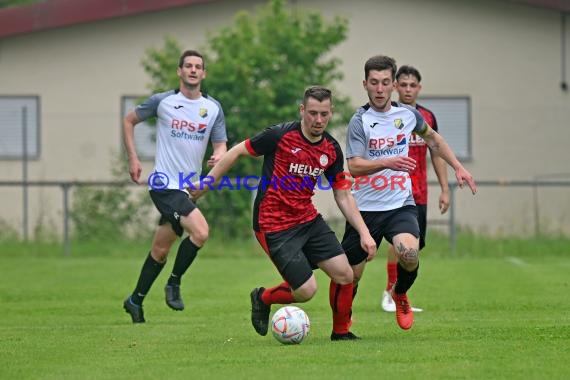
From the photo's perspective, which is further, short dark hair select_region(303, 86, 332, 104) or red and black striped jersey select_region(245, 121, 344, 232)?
red and black striped jersey select_region(245, 121, 344, 232)

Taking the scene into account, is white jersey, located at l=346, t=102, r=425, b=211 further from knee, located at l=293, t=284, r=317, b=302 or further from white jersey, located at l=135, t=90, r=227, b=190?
white jersey, located at l=135, t=90, r=227, b=190

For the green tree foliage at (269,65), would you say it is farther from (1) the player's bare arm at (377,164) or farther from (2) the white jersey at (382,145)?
(1) the player's bare arm at (377,164)

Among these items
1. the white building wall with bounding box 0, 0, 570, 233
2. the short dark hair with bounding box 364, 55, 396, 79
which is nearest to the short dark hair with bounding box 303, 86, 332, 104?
the short dark hair with bounding box 364, 55, 396, 79

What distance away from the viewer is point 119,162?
2327cm

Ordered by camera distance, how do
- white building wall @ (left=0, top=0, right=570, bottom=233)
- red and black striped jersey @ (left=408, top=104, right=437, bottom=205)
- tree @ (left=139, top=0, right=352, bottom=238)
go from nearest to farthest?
red and black striped jersey @ (left=408, top=104, right=437, bottom=205) < tree @ (left=139, top=0, right=352, bottom=238) < white building wall @ (left=0, top=0, right=570, bottom=233)

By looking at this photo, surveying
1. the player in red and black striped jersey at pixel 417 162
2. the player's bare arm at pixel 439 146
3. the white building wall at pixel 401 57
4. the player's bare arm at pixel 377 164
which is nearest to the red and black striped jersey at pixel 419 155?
the player in red and black striped jersey at pixel 417 162

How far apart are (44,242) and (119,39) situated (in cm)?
654

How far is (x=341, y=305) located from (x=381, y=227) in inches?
32.7

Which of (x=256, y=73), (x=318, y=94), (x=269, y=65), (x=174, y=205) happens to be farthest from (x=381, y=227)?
(x=256, y=73)

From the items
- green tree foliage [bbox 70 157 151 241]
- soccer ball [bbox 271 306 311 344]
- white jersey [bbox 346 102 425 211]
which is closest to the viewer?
soccer ball [bbox 271 306 311 344]

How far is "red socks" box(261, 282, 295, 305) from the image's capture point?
8.84 meters

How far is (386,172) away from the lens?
30.6 ft

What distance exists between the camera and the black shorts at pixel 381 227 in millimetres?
9070

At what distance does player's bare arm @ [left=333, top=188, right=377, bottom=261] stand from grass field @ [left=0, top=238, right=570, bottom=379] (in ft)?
2.26
